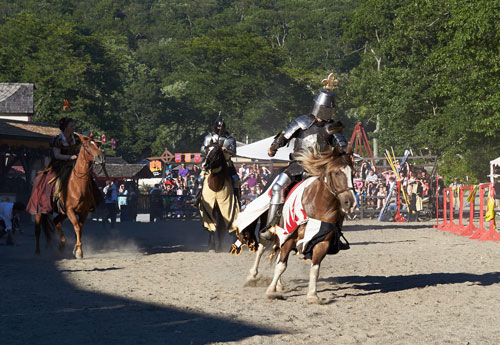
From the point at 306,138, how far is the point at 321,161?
30.5 inches

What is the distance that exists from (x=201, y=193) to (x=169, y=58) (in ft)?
325

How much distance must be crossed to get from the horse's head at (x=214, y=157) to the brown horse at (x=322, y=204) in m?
5.68

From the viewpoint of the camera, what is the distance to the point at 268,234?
401 inches

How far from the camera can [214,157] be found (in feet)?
49.5

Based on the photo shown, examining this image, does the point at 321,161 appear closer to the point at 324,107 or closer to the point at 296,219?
the point at 296,219

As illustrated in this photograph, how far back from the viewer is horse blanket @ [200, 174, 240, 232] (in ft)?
51.8

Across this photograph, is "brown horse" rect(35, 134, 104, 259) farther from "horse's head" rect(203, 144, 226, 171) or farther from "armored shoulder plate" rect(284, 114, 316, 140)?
"armored shoulder plate" rect(284, 114, 316, 140)

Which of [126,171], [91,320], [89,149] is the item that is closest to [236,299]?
[91,320]

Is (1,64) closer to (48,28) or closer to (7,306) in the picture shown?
(48,28)

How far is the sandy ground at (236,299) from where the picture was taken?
716 centimetres

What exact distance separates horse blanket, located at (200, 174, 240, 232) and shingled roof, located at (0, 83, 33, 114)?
115 ft

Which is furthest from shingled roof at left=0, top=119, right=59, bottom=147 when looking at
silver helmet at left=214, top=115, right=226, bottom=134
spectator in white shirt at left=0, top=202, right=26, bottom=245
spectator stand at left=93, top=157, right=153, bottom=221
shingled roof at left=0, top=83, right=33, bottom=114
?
shingled roof at left=0, top=83, right=33, bottom=114

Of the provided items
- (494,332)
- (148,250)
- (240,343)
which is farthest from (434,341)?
(148,250)

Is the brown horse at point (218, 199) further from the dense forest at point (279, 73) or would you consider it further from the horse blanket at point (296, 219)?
the dense forest at point (279, 73)
